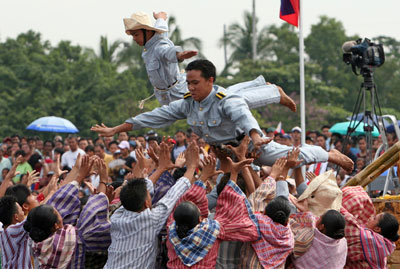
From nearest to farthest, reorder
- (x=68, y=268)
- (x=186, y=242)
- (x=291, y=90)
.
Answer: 1. (x=186, y=242)
2. (x=68, y=268)
3. (x=291, y=90)

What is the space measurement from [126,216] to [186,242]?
0.57 m

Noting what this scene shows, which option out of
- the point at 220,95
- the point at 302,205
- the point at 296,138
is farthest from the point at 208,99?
the point at 296,138

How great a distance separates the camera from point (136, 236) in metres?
5.18

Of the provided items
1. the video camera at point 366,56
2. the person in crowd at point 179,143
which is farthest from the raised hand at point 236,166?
the person in crowd at point 179,143

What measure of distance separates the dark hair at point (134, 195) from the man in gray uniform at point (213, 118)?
3.35ft

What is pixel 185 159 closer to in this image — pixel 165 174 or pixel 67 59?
pixel 165 174

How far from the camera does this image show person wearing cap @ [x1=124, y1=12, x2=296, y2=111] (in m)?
6.41

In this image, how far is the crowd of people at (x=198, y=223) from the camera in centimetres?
507

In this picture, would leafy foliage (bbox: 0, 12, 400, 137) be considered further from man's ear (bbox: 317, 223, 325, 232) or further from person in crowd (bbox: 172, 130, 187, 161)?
man's ear (bbox: 317, 223, 325, 232)

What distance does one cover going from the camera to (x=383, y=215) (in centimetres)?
562

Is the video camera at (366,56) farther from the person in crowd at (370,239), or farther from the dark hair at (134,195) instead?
the dark hair at (134,195)

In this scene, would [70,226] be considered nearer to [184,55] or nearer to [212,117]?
[212,117]

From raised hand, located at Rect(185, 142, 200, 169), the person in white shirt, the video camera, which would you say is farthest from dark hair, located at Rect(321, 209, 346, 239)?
the person in white shirt

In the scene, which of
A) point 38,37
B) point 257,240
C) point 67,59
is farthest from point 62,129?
point 38,37
